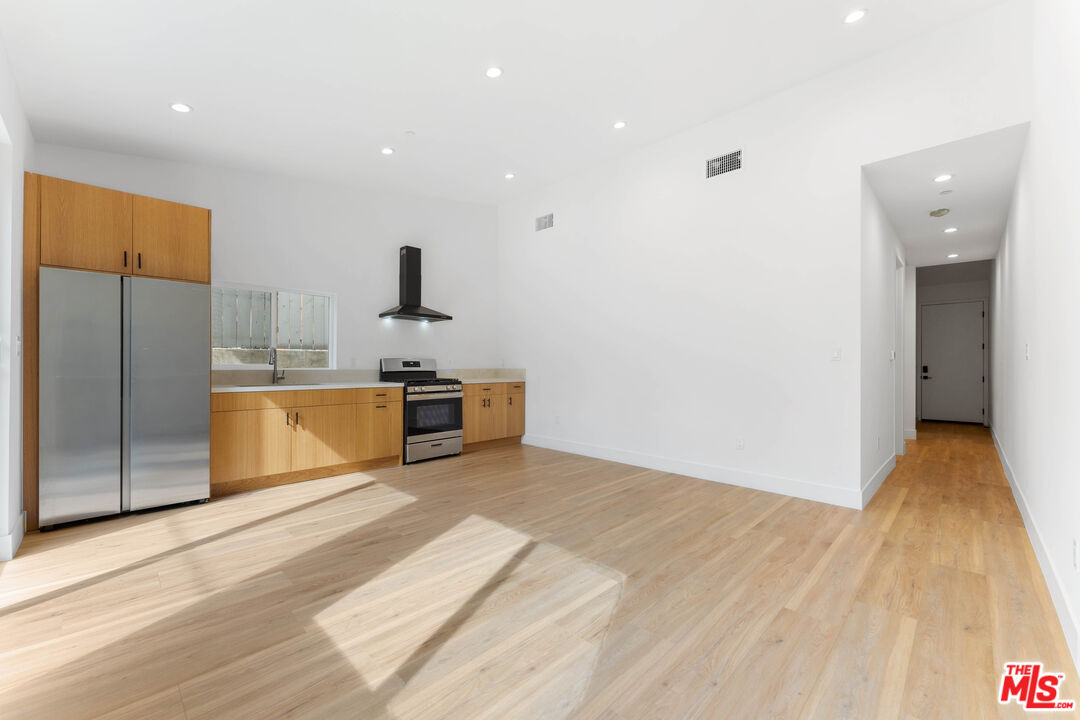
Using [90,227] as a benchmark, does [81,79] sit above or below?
above

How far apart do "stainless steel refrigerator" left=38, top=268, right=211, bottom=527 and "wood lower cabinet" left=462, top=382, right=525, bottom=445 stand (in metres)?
2.58

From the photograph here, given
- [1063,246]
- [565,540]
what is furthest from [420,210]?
[1063,246]

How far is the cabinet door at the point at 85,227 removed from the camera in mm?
3174

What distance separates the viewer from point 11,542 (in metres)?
2.69

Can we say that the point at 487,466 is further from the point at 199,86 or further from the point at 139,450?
the point at 199,86

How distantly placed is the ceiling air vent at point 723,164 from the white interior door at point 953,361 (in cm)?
712

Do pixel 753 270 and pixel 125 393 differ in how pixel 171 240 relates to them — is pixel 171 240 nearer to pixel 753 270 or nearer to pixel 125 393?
pixel 125 393

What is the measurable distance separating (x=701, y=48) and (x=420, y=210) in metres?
3.81

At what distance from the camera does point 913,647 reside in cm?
179

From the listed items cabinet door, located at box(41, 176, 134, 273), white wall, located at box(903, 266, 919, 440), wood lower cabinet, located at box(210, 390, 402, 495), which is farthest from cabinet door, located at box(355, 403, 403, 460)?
white wall, located at box(903, 266, 919, 440)

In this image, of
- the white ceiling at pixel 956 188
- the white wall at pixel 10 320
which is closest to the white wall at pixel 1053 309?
the white ceiling at pixel 956 188

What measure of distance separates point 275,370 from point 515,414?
8.98 feet

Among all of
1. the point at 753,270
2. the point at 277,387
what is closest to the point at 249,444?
the point at 277,387

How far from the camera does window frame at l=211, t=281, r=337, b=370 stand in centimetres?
462
